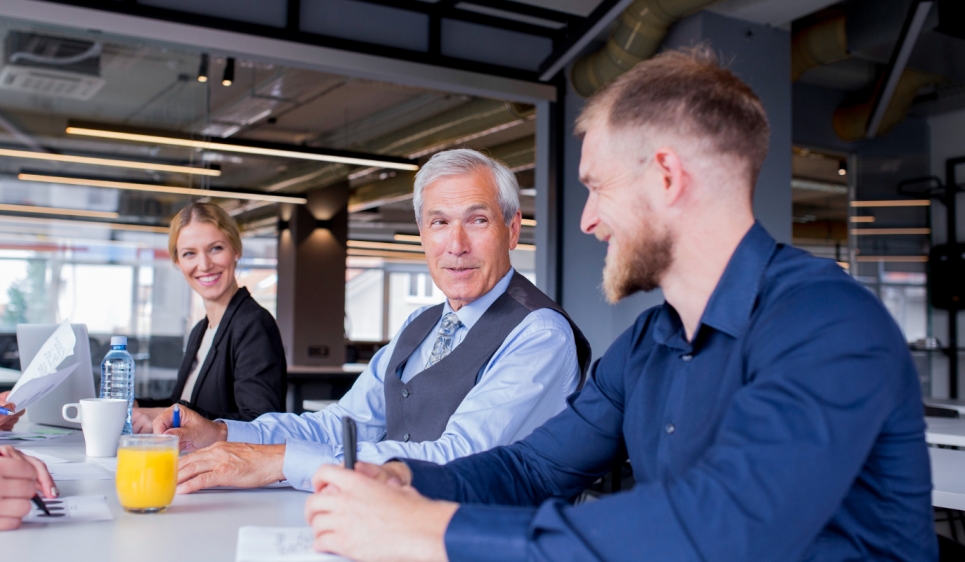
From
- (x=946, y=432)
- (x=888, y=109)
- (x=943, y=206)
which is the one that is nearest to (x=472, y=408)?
(x=946, y=432)

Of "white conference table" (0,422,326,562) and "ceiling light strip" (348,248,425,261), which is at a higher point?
"ceiling light strip" (348,248,425,261)

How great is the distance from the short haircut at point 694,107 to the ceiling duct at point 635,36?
297 centimetres

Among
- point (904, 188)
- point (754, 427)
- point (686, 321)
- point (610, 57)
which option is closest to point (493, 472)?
point (686, 321)

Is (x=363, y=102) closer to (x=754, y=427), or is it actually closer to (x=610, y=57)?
(x=610, y=57)

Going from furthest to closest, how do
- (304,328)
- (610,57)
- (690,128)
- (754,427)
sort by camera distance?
1. (304,328)
2. (610,57)
3. (690,128)
4. (754,427)

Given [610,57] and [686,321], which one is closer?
[686,321]

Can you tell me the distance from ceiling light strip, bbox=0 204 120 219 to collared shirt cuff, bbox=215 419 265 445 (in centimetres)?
367

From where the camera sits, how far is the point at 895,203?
7098 millimetres

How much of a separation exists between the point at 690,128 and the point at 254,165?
9.97m

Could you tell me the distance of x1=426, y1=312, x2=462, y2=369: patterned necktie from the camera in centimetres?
197

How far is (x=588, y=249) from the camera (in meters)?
5.49

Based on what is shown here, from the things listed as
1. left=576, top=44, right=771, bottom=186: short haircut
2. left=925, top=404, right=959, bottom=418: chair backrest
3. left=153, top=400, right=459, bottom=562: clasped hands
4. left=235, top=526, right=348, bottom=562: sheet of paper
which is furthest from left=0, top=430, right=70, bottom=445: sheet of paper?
left=925, top=404, right=959, bottom=418: chair backrest

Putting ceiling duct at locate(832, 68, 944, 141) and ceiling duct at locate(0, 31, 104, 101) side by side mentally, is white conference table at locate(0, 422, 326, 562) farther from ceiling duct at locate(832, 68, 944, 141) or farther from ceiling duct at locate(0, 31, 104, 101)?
ceiling duct at locate(832, 68, 944, 141)

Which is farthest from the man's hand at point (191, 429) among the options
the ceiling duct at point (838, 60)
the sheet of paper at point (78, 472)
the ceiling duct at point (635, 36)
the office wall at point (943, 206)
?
the office wall at point (943, 206)
